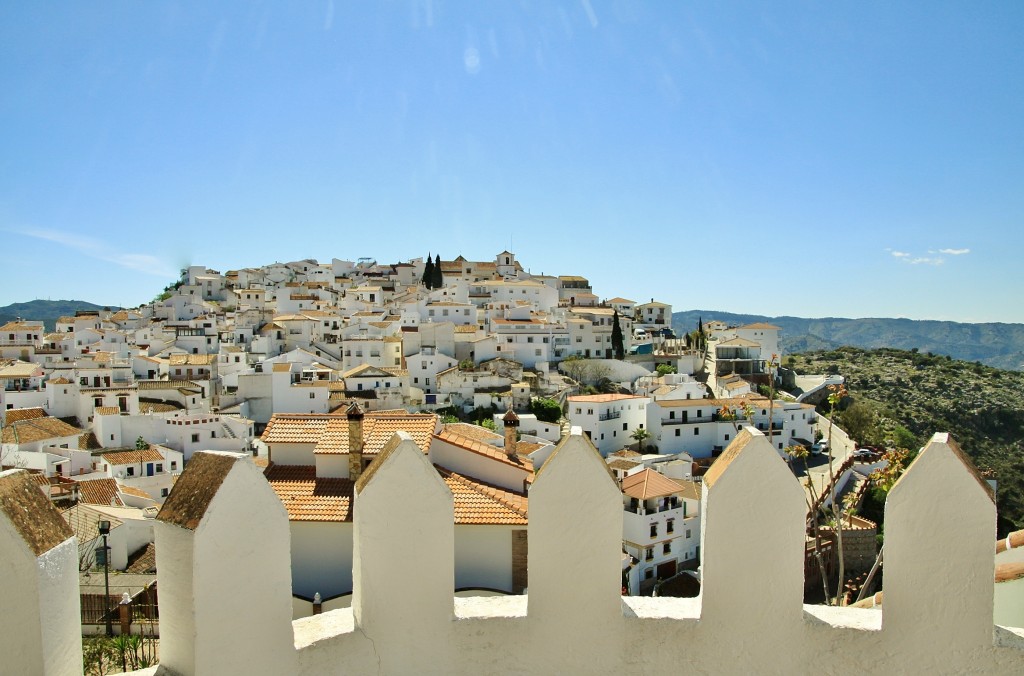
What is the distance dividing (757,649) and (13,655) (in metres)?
3.14

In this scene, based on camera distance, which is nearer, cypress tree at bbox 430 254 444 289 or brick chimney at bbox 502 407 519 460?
brick chimney at bbox 502 407 519 460

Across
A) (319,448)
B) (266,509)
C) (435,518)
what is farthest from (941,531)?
(319,448)

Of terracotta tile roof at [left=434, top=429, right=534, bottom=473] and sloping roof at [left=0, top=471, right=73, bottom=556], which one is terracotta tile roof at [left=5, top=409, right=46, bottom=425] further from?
sloping roof at [left=0, top=471, right=73, bottom=556]

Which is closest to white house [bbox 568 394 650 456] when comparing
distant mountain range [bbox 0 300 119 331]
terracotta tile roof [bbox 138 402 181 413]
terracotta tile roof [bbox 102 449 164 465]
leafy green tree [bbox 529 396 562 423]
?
leafy green tree [bbox 529 396 562 423]

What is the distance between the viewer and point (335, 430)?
8711mm

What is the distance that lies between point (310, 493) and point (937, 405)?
71.4m

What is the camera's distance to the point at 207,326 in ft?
198

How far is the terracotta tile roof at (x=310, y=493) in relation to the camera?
6.28 meters

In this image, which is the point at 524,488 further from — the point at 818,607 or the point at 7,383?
the point at 7,383

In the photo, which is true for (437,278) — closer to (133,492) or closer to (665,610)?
(133,492)

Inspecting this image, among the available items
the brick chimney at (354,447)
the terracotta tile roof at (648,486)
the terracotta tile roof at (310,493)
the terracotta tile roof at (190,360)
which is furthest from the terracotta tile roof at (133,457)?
the brick chimney at (354,447)

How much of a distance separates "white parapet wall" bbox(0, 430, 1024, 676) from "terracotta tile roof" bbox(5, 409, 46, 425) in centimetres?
4340

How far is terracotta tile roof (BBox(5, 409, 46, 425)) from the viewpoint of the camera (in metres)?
37.2

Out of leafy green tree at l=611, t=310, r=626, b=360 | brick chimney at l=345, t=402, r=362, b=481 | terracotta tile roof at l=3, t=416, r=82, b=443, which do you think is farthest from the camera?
leafy green tree at l=611, t=310, r=626, b=360
